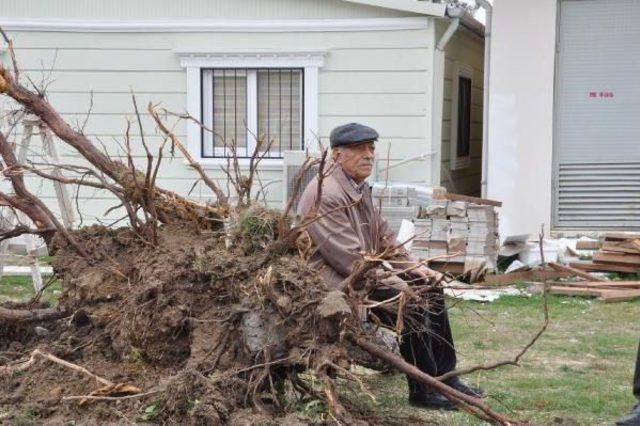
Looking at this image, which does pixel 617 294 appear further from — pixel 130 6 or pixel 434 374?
pixel 130 6

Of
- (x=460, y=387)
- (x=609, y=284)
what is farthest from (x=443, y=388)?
(x=609, y=284)

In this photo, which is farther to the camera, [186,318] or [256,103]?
[256,103]

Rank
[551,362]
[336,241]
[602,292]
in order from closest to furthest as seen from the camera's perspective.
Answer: [336,241]
[551,362]
[602,292]

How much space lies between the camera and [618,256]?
1081 centimetres

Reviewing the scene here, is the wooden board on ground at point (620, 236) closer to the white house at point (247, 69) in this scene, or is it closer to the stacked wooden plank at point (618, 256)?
the stacked wooden plank at point (618, 256)

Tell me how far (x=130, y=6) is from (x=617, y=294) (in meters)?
7.29

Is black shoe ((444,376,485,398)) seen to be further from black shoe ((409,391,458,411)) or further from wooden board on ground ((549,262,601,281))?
wooden board on ground ((549,262,601,281))

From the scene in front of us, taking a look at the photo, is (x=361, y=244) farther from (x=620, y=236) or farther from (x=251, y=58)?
(x=251, y=58)

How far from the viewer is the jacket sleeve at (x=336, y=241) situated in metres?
5.46

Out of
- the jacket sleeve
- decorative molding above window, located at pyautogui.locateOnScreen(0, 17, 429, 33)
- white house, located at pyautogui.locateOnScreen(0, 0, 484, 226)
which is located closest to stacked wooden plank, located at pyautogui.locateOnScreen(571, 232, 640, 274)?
white house, located at pyautogui.locateOnScreen(0, 0, 484, 226)

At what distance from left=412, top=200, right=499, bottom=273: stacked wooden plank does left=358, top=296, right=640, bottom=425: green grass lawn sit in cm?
104

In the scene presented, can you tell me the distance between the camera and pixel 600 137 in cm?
1218

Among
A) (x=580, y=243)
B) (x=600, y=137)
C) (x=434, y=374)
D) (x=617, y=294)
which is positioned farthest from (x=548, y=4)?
(x=434, y=374)

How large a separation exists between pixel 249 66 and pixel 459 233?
380 cm
